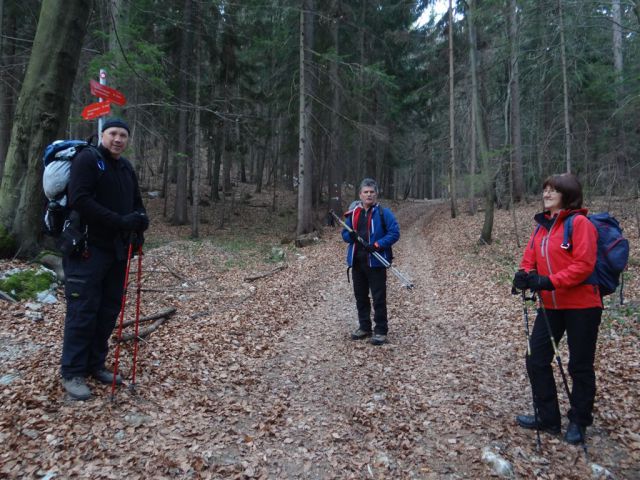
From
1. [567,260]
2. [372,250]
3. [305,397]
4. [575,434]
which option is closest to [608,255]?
[567,260]

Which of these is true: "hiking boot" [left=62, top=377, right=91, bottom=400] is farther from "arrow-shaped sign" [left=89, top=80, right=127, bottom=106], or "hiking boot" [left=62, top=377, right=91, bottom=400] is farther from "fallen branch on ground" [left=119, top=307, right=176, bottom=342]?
"arrow-shaped sign" [left=89, top=80, right=127, bottom=106]

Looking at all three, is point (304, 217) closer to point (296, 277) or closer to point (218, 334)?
point (296, 277)

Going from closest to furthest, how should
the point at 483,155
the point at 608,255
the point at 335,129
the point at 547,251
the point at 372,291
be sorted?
the point at 608,255 < the point at 547,251 < the point at 372,291 < the point at 483,155 < the point at 335,129

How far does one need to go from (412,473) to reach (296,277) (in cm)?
726

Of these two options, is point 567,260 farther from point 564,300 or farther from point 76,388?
point 76,388

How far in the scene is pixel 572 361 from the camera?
3264 millimetres

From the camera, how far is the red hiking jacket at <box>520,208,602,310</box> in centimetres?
305

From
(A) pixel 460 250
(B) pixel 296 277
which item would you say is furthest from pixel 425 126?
(B) pixel 296 277

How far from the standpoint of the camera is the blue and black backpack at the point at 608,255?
310 cm

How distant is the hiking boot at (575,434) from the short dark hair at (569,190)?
1.88 m

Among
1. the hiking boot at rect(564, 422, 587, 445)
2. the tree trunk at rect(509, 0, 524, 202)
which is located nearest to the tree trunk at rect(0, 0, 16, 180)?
the tree trunk at rect(509, 0, 524, 202)

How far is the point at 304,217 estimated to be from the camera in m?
16.2

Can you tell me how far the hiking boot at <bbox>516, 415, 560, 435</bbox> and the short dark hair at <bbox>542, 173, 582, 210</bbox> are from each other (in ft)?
6.32

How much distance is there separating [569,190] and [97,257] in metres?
4.15
